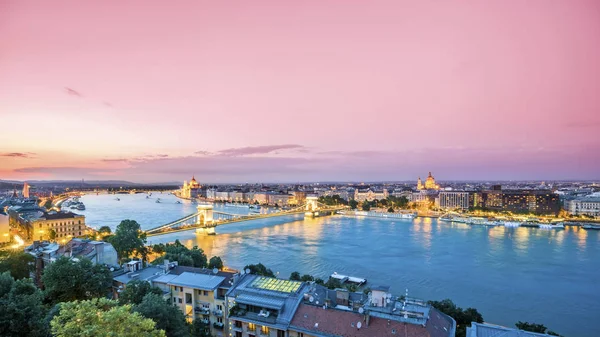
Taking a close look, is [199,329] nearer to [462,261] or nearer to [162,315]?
[162,315]

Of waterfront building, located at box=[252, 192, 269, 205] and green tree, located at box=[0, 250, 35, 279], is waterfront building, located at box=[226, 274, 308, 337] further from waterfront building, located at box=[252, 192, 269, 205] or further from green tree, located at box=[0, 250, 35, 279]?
waterfront building, located at box=[252, 192, 269, 205]

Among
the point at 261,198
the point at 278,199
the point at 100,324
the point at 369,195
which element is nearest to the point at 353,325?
the point at 100,324

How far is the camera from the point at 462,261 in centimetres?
1819

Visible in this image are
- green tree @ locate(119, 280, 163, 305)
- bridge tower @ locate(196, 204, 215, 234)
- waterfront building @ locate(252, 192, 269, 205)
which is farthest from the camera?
waterfront building @ locate(252, 192, 269, 205)

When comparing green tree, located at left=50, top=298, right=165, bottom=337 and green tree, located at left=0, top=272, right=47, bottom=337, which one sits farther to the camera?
green tree, located at left=0, top=272, right=47, bottom=337

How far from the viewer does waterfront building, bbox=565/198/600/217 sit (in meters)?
37.9

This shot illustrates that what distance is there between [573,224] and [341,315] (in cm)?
3698

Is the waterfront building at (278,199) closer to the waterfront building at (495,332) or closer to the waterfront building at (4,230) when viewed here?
the waterfront building at (4,230)

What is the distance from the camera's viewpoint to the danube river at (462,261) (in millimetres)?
12062

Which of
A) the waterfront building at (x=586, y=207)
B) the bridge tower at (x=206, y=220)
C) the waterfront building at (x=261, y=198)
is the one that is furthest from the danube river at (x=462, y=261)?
the waterfront building at (x=261, y=198)

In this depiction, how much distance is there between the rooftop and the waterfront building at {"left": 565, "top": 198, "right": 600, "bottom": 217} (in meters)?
45.0

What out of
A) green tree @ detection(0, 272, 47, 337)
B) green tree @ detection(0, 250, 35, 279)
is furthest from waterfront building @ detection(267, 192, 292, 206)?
green tree @ detection(0, 272, 47, 337)

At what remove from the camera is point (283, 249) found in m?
20.7

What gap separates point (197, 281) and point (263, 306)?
225 centimetres
